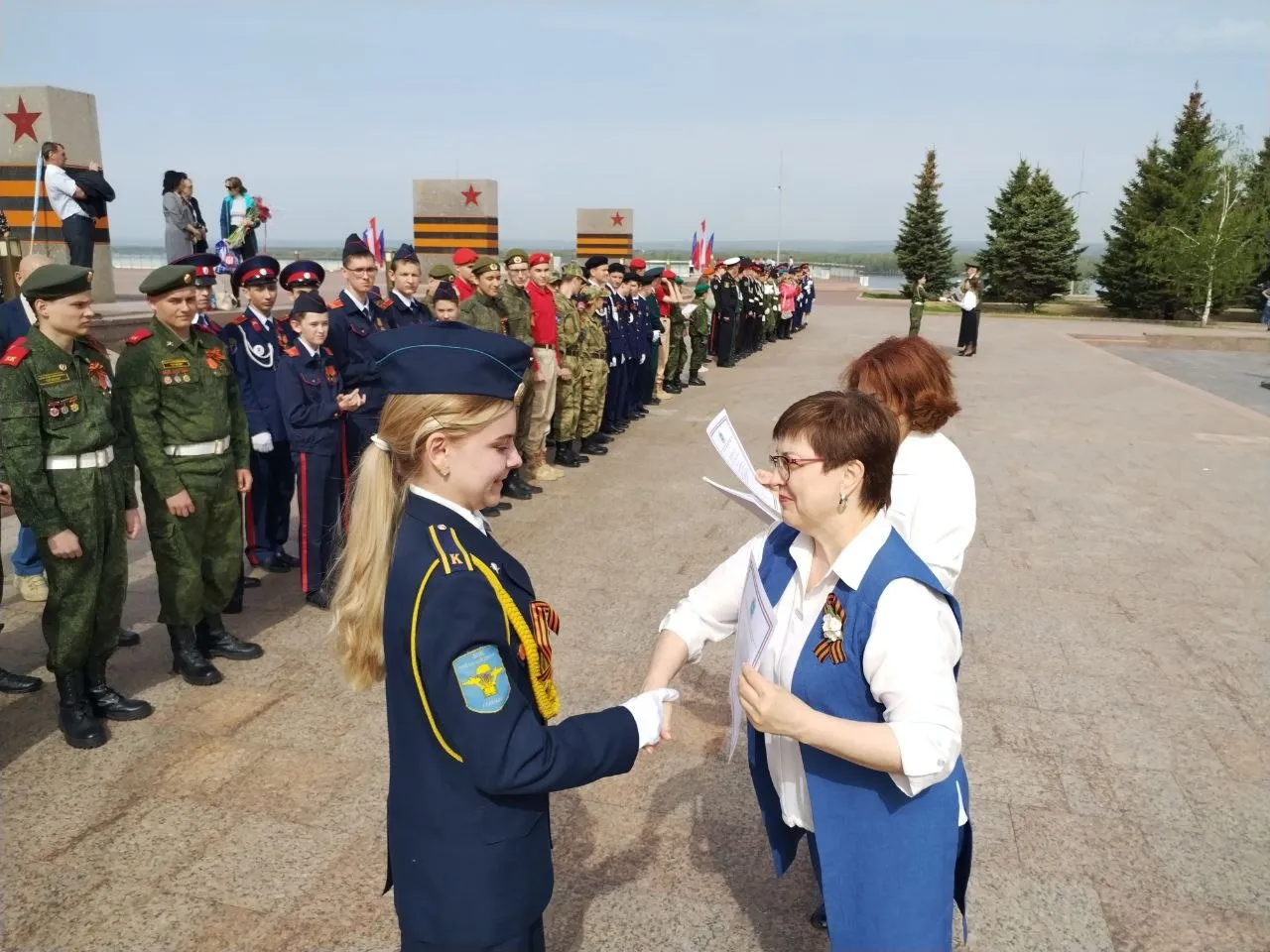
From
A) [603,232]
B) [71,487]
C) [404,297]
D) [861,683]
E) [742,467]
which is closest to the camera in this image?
[861,683]

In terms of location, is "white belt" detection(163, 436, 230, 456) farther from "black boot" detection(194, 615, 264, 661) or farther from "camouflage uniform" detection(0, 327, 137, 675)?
"black boot" detection(194, 615, 264, 661)

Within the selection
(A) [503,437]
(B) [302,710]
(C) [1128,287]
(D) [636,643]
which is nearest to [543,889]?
(A) [503,437]

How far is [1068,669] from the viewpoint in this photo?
5016mm

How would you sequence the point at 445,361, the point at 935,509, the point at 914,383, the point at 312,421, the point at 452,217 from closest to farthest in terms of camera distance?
1. the point at 445,361
2. the point at 935,509
3. the point at 914,383
4. the point at 312,421
5. the point at 452,217

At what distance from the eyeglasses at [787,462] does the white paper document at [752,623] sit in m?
0.25

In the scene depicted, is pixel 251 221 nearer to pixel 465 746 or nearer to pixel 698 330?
pixel 698 330

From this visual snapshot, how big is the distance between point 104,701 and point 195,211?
9431 millimetres

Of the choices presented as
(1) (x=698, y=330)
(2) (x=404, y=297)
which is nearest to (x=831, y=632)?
(2) (x=404, y=297)

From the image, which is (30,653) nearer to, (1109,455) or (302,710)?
(302,710)

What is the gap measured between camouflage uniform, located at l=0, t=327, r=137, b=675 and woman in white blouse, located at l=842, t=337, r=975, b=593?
10.9ft

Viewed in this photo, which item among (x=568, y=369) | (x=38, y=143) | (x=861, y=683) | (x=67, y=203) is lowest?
(x=568, y=369)

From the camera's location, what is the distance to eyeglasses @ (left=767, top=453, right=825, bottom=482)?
2.04 m

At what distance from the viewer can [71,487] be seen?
13.3 ft

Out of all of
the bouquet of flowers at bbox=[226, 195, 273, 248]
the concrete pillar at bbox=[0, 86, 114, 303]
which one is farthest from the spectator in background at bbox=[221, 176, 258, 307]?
the concrete pillar at bbox=[0, 86, 114, 303]
